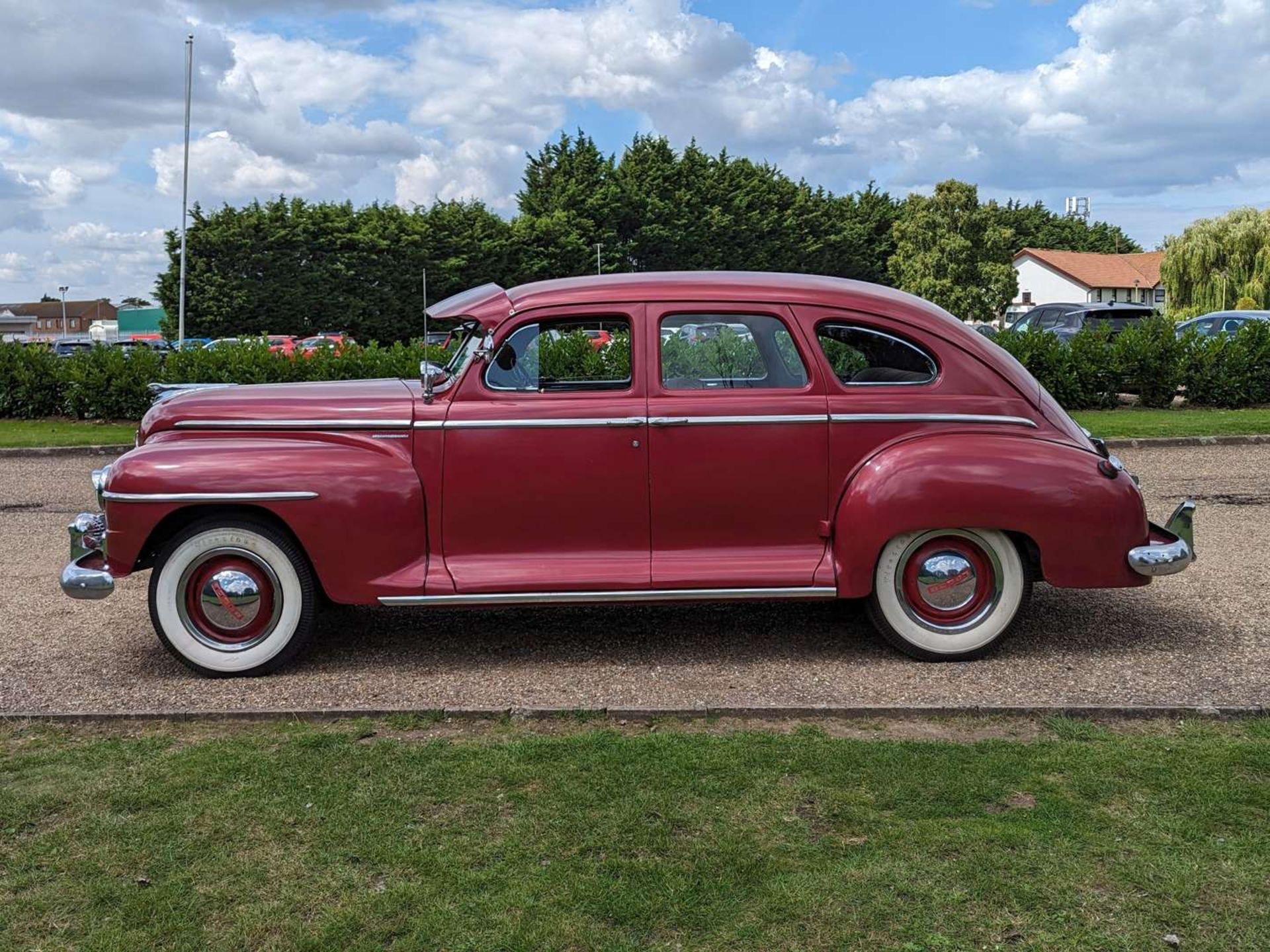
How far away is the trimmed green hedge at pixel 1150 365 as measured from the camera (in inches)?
689

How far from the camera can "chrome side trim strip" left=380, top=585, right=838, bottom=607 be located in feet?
17.7

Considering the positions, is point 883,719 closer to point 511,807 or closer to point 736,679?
point 736,679

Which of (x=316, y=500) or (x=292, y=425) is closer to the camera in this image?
(x=316, y=500)

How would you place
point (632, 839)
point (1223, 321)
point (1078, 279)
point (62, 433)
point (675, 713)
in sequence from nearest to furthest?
point (632, 839)
point (675, 713)
point (62, 433)
point (1223, 321)
point (1078, 279)

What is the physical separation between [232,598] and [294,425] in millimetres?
869

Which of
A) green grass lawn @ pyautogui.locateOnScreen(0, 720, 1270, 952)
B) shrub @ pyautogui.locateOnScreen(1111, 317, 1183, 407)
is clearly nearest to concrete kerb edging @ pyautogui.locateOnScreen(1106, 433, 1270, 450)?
shrub @ pyautogui.locateOnScreen(1111, 317, 1183, 407)

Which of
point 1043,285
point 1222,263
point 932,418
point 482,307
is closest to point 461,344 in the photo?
point 482,307

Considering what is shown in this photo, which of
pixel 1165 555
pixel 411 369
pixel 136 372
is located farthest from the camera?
pixel 136 372

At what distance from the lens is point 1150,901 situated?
3.25 meters

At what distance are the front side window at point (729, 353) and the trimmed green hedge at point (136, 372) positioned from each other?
35.8ft

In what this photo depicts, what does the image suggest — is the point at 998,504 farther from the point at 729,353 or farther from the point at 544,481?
the point at 544,481

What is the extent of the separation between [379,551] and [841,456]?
7.35ft

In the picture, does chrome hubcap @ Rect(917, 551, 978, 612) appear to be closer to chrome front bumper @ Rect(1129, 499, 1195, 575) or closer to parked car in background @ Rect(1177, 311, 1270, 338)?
chrome front bumper @ Rect(1129, 499, 1195, 575)

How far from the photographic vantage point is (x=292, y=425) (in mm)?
5562
